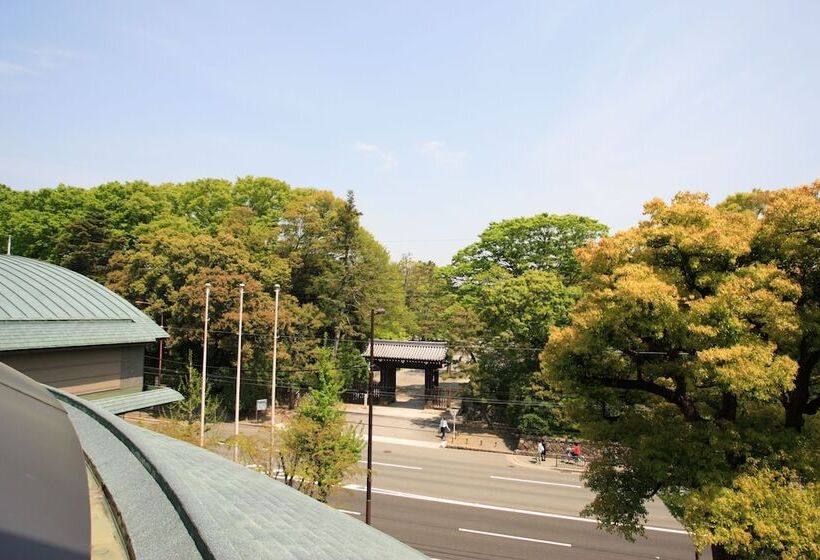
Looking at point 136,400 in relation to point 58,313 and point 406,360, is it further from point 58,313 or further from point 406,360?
point 406,360

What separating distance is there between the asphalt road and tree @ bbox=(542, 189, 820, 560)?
18.4 feet

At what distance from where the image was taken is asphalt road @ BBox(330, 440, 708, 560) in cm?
1545

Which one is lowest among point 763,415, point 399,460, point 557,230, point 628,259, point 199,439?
point 399,460

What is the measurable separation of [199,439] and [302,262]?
19806mm

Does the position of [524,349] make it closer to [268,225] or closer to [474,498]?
[474,498]

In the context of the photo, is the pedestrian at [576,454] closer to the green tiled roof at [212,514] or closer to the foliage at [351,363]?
the foliage at [351,363]

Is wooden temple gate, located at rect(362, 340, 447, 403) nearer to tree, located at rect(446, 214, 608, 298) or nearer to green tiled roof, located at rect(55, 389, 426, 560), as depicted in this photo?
tree, located at rect(446, 214, 608, 298)

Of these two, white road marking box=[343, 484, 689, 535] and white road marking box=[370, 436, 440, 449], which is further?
white road marking box=[370, 436, 440, 449]

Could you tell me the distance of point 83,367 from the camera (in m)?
13.3

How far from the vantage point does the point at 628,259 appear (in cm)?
1109

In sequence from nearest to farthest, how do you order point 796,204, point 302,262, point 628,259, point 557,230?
point 796,204, point 628,259, point 557,230, point 302,262

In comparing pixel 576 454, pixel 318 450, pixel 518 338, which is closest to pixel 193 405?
pixel 318 450

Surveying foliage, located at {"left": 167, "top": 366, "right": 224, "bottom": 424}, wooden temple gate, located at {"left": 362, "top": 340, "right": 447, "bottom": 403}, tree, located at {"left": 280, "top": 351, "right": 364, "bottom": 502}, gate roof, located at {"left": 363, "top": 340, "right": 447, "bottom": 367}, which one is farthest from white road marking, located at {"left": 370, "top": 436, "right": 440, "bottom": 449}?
tree, located at {"left": 280, "top": 351, "right": 364, "bottom": 502}

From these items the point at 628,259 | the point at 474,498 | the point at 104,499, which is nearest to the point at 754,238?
the point at 628,259
